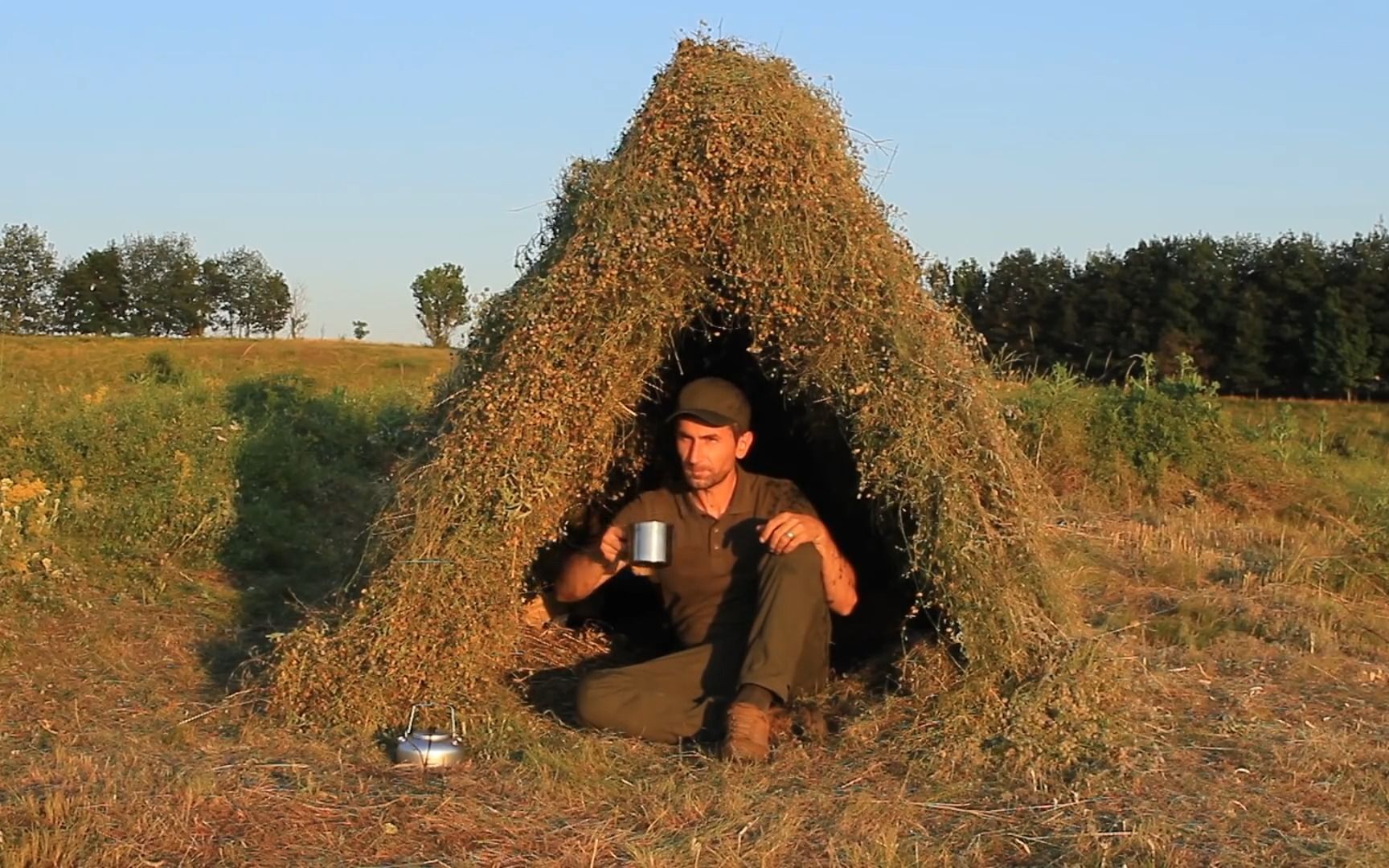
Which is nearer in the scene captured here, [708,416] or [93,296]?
[708,416]

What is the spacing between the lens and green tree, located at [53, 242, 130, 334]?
33031 millimetres

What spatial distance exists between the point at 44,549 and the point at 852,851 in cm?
493

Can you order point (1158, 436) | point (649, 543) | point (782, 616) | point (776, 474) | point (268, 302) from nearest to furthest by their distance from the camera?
point (782, 616)
point (649, 543)
point (776, 474)
point (1158, 436)
point (268, 302)

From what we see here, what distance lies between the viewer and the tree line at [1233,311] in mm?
24141

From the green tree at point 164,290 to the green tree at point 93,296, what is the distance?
293 mm

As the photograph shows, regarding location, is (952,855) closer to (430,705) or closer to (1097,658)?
(1097,658)

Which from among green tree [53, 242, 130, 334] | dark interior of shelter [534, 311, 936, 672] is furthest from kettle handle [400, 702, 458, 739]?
green tree [53, 242, 130, 334]

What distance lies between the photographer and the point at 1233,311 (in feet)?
81.8

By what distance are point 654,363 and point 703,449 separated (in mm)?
346

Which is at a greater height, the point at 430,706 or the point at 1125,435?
the point at 1125,435

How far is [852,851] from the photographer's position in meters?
3.44

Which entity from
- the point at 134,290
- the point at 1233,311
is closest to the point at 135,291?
the point at 134,290

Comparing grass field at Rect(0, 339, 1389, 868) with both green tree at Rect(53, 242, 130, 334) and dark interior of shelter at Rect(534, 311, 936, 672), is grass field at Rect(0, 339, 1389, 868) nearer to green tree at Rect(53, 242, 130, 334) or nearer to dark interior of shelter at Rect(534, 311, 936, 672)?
dark interior of shelter at Rect(534, 311, 936, 672)

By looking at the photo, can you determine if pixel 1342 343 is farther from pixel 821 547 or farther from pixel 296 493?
pixel 821 547
